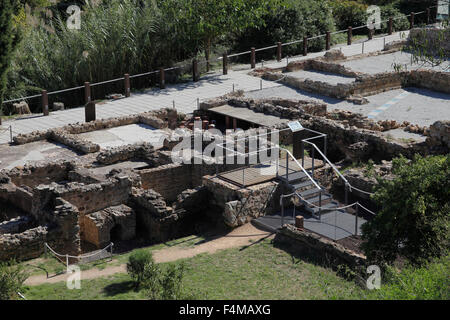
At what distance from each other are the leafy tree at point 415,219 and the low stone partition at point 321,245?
2.20 feet

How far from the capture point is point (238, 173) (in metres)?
18.9

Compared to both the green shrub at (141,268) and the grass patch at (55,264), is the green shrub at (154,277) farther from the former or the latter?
the grass patch at (55,264)

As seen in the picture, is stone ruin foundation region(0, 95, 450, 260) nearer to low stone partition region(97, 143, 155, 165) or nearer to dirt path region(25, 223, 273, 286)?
low stone partition region(97, 143, 155, 165)

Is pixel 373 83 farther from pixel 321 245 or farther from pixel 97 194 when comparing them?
pixel 321 245

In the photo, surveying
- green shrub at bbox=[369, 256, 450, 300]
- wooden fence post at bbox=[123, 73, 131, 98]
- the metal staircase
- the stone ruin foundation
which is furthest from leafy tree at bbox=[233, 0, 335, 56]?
green shrub at bbox=[369, 256, 450, 300]

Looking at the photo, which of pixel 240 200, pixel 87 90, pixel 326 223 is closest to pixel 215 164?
pixel 240 200

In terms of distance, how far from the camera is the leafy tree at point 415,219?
13.7m

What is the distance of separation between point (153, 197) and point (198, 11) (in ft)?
48.9

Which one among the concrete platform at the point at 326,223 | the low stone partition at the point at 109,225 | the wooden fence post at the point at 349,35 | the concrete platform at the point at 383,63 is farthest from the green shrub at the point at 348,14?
the low stone partition at the point at 109,225

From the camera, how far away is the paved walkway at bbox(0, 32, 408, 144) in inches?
1008

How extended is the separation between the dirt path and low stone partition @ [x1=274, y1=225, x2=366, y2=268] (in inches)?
26.9

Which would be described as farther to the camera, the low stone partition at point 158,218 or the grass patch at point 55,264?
the low stone partition at point 158,218

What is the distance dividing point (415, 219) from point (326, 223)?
343 cm

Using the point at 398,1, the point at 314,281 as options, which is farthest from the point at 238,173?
the point at 398,1
